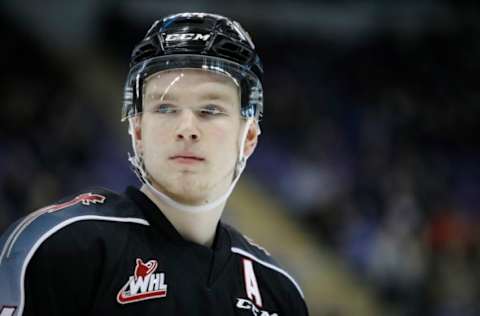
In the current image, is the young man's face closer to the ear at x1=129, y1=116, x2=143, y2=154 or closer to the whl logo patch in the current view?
the ear at x1=129, y1=116, x2=143, y2=154

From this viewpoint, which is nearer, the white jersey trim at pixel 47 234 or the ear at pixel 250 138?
the white jersey trim at pixel 47 234

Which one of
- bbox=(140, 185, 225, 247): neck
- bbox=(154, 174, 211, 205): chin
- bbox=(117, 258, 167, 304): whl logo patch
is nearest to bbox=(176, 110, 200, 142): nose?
bbox=(154, 174, 211, 205): chin

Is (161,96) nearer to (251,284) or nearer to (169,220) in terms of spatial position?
(169,220)

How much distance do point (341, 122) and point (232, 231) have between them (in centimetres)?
836

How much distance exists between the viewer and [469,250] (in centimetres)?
858

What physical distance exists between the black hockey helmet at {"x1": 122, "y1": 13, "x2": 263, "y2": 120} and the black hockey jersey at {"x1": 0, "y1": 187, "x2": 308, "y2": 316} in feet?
1.22

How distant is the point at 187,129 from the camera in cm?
223

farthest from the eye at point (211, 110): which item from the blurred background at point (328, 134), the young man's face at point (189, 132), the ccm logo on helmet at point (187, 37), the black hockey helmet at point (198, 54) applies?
the blurred background at point (328, 134)

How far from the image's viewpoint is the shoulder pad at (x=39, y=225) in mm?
1928

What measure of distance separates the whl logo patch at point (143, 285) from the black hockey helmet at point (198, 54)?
0.52m

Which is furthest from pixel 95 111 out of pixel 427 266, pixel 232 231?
pixel 232 231

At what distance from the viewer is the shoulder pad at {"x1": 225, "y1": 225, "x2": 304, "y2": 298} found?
8.45ft

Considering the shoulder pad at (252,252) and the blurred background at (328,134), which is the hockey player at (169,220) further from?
the blurred background at (328,134)

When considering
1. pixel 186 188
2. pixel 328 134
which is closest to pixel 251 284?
pixel 186 188
